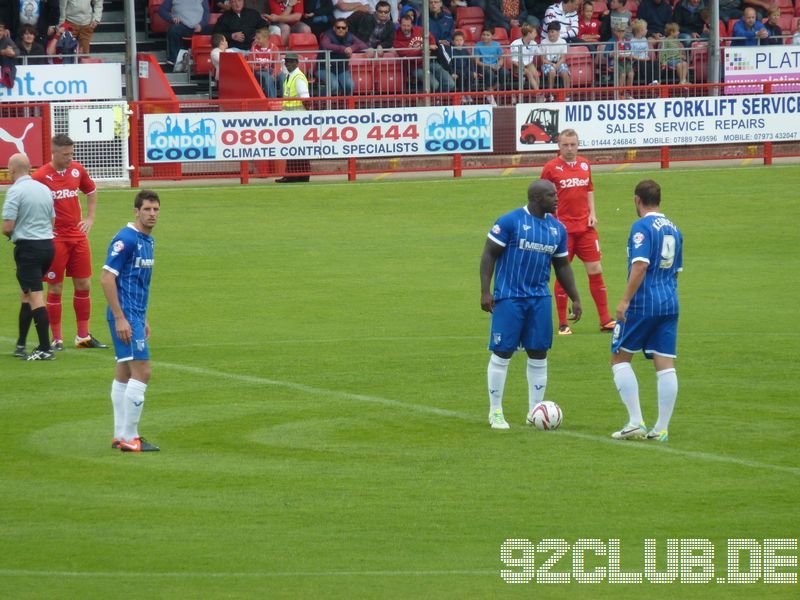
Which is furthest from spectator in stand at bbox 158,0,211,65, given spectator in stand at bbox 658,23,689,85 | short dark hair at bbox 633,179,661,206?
short dark hair at bbox 633,179,661,206

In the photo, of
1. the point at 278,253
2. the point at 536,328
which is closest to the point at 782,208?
the point at 278,253

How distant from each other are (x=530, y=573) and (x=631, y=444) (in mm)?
3208

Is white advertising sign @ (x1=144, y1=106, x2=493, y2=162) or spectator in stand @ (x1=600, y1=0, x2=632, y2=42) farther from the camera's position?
spectator in stand @ (x1=600, y1=0, x2=632, y2=42)

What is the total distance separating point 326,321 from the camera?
17.8 m

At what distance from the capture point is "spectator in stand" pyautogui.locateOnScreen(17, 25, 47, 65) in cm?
2962

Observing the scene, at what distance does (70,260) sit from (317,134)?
488 inches

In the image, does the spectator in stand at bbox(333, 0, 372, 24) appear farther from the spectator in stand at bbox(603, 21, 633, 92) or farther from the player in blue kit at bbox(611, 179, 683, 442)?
the player in blue kit at bbox(611, 179, 683, 442)

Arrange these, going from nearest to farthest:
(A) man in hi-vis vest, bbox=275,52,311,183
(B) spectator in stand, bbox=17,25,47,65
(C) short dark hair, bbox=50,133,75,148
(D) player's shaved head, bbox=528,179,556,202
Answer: (D) player's shaved head, bbox=528,179,556,202 < (C) short dark hair, bbox=50,133,75,148 < (A) man in hi-vis vest, bbox=275,52,311,183 < (B) spectator in stand, bbox=17,25,47,65

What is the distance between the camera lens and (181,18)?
1267 inches

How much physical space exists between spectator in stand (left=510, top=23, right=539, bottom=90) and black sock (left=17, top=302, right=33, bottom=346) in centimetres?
1711

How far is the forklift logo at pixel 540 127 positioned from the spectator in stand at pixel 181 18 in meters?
8.15

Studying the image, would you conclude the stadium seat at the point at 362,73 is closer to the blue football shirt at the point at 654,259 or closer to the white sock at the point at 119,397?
the blue football shirt at the point at 654,259

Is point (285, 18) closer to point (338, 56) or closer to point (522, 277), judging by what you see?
point (338, 56)

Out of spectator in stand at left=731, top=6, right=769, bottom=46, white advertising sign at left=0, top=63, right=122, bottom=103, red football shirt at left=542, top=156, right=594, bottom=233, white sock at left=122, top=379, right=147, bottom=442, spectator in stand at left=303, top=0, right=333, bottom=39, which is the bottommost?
white sock at left=122, top=379, right=147, bottom=442
